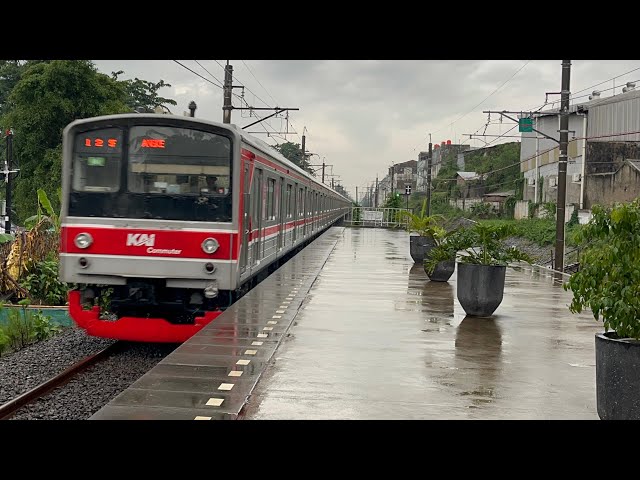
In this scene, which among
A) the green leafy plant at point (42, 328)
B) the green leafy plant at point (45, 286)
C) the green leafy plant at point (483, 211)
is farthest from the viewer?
the green leafy plant at point (483, 211)

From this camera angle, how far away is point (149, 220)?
10.4m

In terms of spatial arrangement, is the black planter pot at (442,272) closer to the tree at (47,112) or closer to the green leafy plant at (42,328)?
the green leafy plant at (42,328)

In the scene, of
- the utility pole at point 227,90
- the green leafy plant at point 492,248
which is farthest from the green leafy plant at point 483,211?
the green leafy plant at point 492,248

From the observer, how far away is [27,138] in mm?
34812

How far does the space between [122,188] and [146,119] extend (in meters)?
0.98

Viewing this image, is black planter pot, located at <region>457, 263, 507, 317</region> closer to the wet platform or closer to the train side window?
the wet platform

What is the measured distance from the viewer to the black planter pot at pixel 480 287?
11.5m

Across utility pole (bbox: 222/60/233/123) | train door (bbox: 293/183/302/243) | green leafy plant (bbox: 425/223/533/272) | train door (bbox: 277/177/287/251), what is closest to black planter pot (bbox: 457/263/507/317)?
green leafy plant (bbox: 425/223/533/272)

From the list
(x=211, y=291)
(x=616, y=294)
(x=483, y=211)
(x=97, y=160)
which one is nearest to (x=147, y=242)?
(x=211, y=291)

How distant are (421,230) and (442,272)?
3.03m

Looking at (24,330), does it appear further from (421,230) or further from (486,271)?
(421,230)

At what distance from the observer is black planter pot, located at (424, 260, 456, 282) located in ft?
53.2

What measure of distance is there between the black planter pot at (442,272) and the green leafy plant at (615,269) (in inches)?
411
